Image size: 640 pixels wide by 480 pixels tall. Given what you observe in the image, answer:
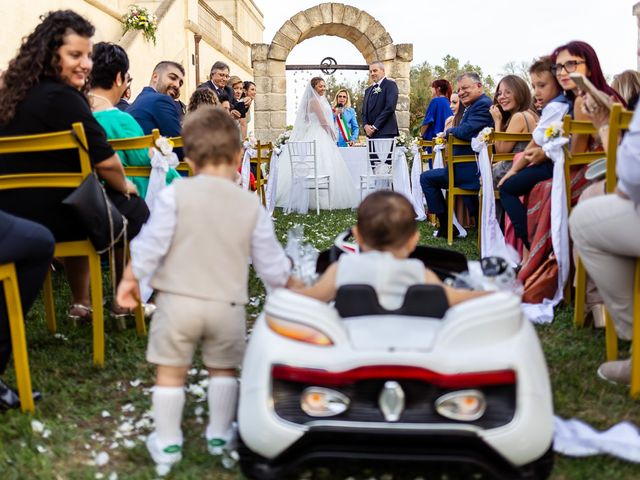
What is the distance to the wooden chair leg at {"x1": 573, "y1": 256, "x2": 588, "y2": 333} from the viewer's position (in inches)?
153

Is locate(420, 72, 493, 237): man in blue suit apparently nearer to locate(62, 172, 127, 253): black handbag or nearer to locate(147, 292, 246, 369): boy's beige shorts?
locate(62, 172, 127, 253): black handbag

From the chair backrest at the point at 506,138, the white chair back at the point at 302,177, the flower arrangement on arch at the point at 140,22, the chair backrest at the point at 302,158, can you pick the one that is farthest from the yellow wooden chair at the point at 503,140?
the flower arrangement on arch at the point at 140,22

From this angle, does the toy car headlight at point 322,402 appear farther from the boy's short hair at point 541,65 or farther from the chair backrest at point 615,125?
the boy's short hair at point 541,65

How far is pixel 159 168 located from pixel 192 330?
7.35 feet

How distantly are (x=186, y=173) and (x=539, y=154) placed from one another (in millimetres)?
2550

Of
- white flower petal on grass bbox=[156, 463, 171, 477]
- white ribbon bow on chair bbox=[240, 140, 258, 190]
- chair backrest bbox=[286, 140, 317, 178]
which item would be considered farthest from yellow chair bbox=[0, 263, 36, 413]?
chair backrest bbox=[286, 140, 317, 178]

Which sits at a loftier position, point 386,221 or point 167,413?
point 386,221

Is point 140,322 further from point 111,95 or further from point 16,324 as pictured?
point 111,95

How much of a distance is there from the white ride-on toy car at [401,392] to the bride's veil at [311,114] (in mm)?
10610

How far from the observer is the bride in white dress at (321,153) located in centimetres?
1204

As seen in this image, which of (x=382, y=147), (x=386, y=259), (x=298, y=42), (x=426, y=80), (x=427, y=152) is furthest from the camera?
(x=426, y=80)

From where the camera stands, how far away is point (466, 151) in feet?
24.2

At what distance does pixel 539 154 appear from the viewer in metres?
4.73

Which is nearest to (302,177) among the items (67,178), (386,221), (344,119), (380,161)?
(380,161)
